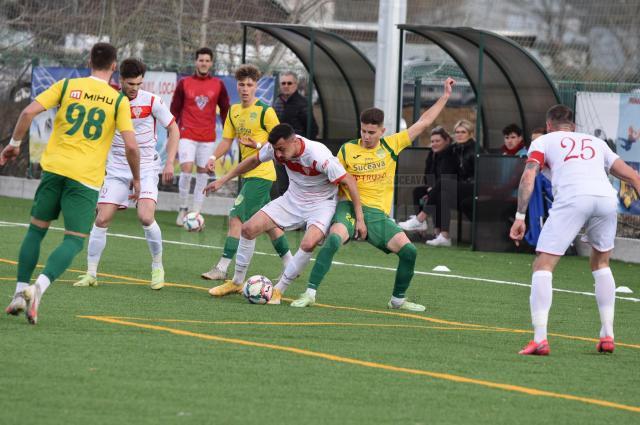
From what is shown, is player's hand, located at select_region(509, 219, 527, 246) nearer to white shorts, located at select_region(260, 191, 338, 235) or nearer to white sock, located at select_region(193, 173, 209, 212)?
white shorts, located at select_region(260, 191, 338, 235)

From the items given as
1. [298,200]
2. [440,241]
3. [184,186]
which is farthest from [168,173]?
[440,241]

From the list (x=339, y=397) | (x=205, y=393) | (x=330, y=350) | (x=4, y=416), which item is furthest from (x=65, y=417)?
(x=330, y=350)

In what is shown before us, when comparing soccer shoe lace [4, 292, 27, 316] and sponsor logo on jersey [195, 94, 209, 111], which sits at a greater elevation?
sponsor logo on jersey [195, 94, 209, 111]

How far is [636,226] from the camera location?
1708cm

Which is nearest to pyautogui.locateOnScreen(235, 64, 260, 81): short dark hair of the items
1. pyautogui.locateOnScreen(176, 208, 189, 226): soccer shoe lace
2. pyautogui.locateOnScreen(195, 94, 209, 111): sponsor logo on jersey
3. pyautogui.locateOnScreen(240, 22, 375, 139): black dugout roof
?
pyautogui.locateOnScreen(195, 94, 209, 111): sponsor logo on jersey

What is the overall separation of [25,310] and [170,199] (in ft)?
43.7

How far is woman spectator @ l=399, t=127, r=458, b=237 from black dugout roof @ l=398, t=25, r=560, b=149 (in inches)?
32.4

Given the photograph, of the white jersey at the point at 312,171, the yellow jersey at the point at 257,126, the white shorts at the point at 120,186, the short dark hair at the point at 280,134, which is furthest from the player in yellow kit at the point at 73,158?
the yellow jersey at the point at 257,126

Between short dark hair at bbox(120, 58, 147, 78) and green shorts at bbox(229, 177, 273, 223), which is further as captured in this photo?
green shorts at bbox(229, 177, 273, 223)

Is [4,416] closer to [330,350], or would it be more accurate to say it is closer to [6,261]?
[330,350]

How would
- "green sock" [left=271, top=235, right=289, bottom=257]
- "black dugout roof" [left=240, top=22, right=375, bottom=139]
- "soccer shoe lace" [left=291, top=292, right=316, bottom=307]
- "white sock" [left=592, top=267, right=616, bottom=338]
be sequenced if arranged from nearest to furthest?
"white sock" [left=592, top=267, right=616, bottom=338] → "soccer shoe lace" [left=291, top=292, right=316, bottom=307] → "green sock" [left=271, top=235, right=289, bottom=257] → "black dugout roof" [left=240, top=22, right=375, bottom=139]

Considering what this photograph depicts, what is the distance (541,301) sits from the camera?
30.0 ft

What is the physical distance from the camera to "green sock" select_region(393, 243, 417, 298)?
11.5 m

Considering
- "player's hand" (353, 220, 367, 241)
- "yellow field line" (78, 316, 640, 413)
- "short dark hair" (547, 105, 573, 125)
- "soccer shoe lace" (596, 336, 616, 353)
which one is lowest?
"yellow field line" (78, 316, 640, 413)
